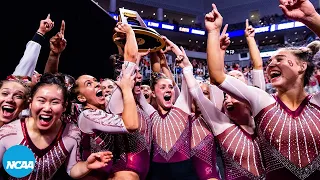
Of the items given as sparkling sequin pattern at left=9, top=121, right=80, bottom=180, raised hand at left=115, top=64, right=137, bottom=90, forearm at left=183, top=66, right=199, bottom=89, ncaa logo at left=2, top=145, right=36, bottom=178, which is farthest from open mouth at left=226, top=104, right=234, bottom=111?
ncaa logo at left=2, top=145, right=36, bottom=178

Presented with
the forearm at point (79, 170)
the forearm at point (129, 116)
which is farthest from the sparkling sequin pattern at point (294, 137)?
the forearm at point (79, 170)

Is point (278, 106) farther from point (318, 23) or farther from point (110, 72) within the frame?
point (110, 72)

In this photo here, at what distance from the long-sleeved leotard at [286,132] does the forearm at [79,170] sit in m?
0.99

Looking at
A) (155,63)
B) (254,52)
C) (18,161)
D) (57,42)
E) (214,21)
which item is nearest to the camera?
(18,161)

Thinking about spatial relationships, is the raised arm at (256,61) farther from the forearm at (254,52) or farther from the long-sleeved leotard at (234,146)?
the long-sleeved leotard at (234,146)

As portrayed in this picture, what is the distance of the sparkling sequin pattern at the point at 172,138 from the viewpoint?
2545 mm

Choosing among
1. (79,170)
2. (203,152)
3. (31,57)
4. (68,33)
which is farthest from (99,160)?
(68,33)

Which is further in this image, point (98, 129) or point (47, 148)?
point (98, 129)

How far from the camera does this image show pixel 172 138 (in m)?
2.55

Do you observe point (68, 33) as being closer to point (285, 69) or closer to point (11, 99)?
point (11, 99)

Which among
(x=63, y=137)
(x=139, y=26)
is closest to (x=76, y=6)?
(x=139, y=26)

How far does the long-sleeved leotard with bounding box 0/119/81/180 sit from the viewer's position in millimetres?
1910

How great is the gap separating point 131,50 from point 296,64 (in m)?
1.10

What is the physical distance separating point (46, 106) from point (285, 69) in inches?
58.6
